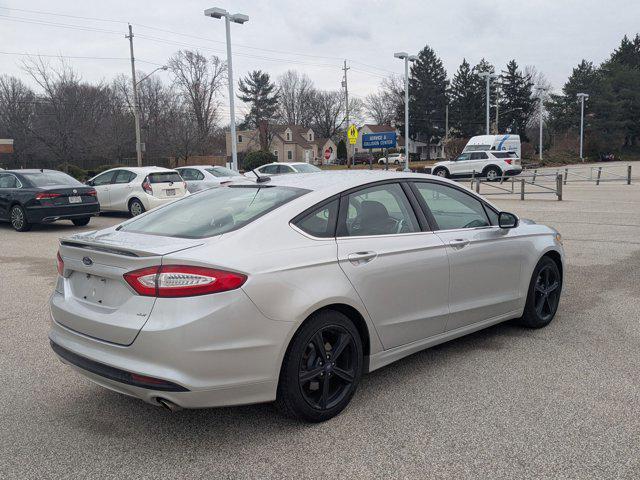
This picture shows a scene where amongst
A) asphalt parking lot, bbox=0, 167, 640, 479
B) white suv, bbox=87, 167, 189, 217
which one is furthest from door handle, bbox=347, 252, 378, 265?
white suv, bbox=87, 167, 189, 217

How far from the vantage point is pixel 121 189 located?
16.5 meters

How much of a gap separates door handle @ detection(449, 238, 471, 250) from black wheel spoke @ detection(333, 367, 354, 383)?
4.49ft

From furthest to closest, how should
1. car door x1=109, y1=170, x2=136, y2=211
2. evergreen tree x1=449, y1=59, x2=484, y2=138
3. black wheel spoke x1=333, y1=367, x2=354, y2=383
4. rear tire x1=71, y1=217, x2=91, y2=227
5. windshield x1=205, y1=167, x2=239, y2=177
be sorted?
evergreen tree x1=449, y1=59, x2=484, y2=138
windshield x1=205, y1=167, x2=239, y2=177
car door x1=109, y1=170, x2=136, y2=211
rear tire x1=71, y1=217, x2=91, y2=227
black wheel spoke x1=333, y1=367, x2=354, y2=383

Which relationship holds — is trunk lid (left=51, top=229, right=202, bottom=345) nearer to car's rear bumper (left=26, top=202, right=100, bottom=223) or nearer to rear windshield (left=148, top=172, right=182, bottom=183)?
car's rear bumper (left=26, top=202, right=100, bottom=223)

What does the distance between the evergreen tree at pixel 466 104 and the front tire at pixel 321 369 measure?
275 ft

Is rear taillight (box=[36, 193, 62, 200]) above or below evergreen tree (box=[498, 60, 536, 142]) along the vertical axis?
below

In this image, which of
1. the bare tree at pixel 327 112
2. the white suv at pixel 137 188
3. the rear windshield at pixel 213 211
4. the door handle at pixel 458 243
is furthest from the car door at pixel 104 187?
the bare tree at pixel 327 112

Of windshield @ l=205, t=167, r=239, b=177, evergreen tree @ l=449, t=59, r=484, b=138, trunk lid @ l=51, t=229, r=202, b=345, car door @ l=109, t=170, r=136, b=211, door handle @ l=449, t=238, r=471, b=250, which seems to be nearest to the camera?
trunk lid @ l=51, t=229, r=202, b=345

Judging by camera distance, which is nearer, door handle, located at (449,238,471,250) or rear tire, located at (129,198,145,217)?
door handle, located at (449,238,471,250)

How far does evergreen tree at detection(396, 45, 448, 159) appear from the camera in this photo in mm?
84125

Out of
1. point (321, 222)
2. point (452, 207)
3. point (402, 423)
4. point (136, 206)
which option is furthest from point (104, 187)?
point (402, 423)

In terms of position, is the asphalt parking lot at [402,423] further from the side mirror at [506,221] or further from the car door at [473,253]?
the side mirror at [506,221]

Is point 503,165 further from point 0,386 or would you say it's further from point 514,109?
point 514,109

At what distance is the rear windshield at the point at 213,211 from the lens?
12.2 feet
